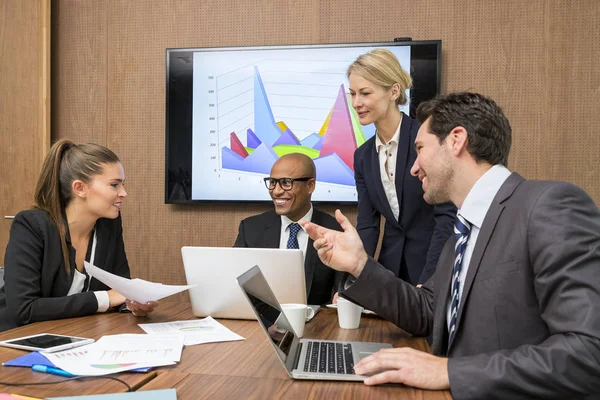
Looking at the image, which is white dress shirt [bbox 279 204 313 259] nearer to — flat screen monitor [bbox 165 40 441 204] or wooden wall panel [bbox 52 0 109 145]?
flat screen monitor [bbox 165 40 441 204]

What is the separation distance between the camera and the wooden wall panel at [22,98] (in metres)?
3.36

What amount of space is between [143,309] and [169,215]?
1729 mm

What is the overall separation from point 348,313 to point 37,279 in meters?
1.05

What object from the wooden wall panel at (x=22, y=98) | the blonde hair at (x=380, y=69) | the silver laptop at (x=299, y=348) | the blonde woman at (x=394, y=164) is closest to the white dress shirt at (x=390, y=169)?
the blonde woman at (x=394, y=164)

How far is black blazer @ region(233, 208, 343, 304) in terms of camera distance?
8.11ft

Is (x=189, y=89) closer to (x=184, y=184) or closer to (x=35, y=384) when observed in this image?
(x=184, y=184)

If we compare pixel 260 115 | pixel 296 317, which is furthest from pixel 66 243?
pixel 260 115

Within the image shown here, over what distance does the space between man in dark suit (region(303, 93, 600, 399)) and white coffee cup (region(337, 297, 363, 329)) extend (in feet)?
0.40

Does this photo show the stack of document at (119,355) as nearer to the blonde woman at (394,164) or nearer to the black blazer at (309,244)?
the black blazer at (309,244)

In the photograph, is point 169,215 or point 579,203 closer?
point 579,203

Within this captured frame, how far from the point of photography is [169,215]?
11.4ft

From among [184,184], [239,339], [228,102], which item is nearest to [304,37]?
[228,102]

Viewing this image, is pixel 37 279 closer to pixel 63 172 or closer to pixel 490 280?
pixel 63 172

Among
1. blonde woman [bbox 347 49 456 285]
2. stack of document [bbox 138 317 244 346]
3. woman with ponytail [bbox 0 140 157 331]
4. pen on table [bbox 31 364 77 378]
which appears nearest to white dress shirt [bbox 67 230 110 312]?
woman with ponytail [bbox 0 140 157 331]
